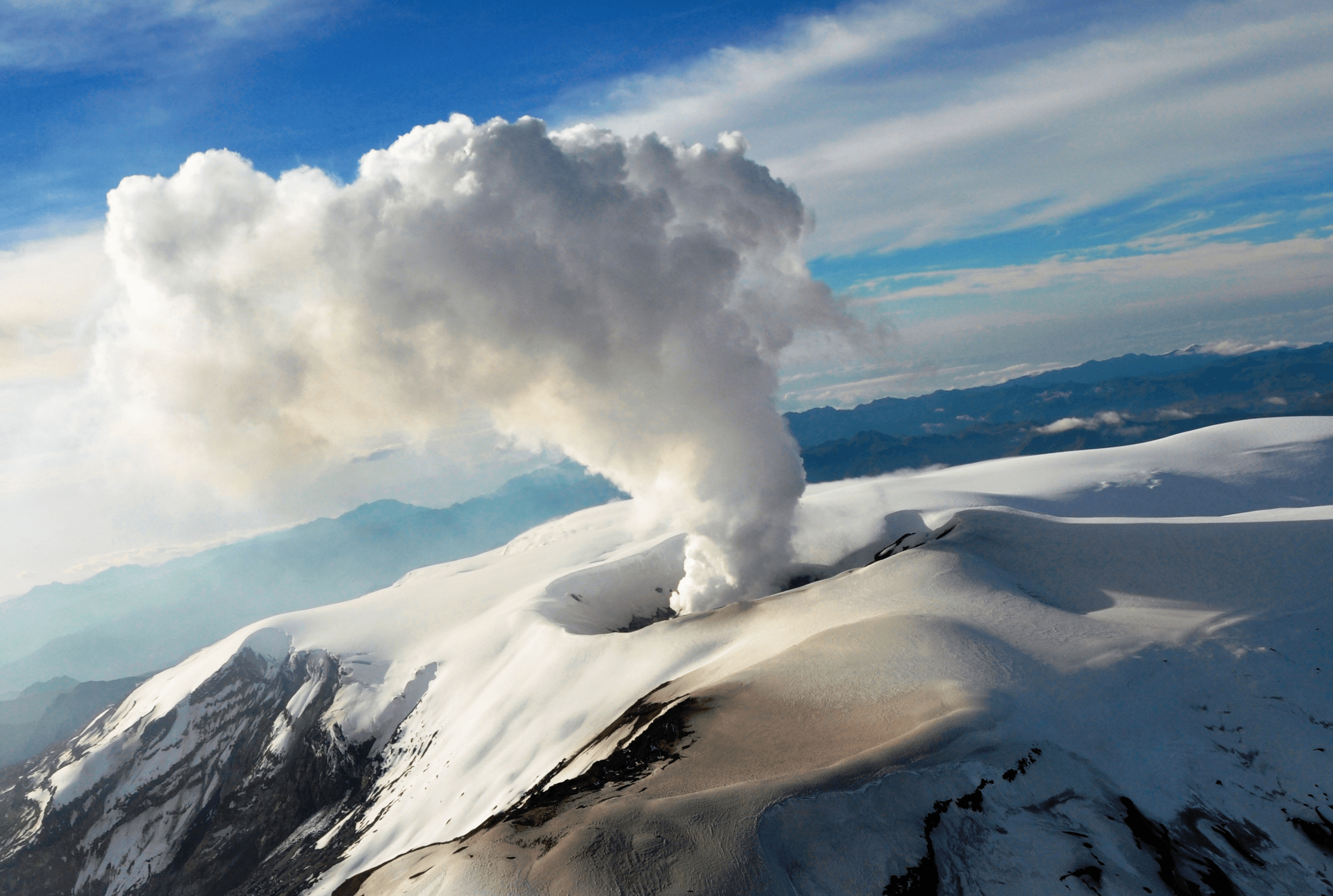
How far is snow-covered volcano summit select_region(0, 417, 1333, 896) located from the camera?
57.1 ft

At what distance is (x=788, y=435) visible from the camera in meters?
58.8

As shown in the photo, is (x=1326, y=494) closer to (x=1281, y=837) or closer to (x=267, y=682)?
(x=1281, y=837)

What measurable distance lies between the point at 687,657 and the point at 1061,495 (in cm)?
5639

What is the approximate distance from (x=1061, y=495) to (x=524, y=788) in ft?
217

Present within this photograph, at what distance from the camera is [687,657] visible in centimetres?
4022

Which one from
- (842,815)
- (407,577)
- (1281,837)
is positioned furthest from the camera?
(407,577)

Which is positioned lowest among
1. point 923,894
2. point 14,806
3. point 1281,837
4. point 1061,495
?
point 14,806

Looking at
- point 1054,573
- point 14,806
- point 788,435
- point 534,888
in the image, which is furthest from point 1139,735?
point 14,806

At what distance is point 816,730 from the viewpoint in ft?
77.0

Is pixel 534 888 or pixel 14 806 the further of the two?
pixel 14 806

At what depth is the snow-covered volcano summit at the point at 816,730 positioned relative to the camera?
17406 millimetres

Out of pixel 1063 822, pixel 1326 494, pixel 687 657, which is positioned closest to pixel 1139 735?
pixel 1063 822

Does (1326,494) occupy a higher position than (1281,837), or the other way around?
(1281,837)

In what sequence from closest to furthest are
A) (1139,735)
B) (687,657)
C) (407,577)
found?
1. (1139,735)
2. (687,657)
3. (407,577)
